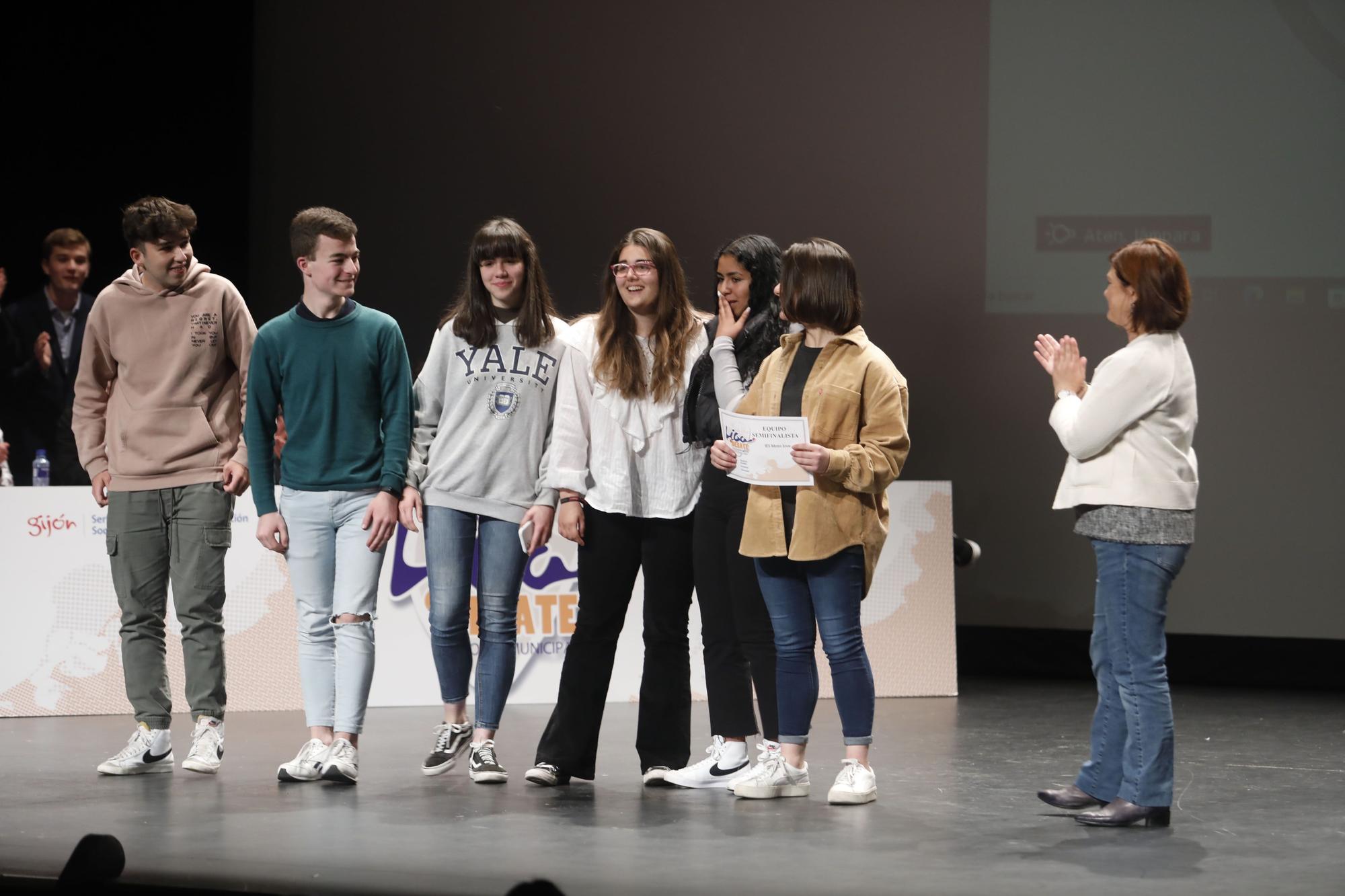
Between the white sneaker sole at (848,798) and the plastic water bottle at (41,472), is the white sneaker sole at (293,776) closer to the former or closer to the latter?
the white sneaker sole at (848,798)

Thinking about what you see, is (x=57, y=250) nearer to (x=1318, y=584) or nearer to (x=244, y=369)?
(x=244, y=369)

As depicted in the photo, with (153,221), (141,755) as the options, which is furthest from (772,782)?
(153,221)

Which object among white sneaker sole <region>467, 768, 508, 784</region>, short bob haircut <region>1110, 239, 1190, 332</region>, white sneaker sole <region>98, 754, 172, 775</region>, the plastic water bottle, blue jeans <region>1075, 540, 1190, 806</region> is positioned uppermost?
short bob haircut <region>1110, 239, 1190, 332</region>

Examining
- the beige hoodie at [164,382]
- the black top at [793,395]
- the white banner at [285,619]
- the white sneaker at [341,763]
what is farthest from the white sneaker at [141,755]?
the black top at [793,395]

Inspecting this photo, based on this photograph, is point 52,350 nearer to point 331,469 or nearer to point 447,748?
point 331,469

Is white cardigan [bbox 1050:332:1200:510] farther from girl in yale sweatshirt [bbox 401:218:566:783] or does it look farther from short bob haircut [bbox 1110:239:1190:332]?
girl in yale sweatshirt [bbox 401:218:566:783]

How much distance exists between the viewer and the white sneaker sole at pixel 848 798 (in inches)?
138

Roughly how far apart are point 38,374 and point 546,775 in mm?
3584

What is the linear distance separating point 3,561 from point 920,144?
3.81 m

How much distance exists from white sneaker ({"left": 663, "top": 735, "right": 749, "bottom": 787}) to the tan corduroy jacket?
598 mm

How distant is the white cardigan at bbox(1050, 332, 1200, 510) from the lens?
3.27 metres

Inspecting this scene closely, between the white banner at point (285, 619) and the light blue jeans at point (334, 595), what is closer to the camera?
the light blue jeans at point (334, 595)

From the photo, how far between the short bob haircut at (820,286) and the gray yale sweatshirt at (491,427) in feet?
2.11

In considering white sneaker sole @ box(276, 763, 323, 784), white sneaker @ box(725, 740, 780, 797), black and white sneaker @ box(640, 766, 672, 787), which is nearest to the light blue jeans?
white sneaker sole @ box(276, 763, 323, 784)
